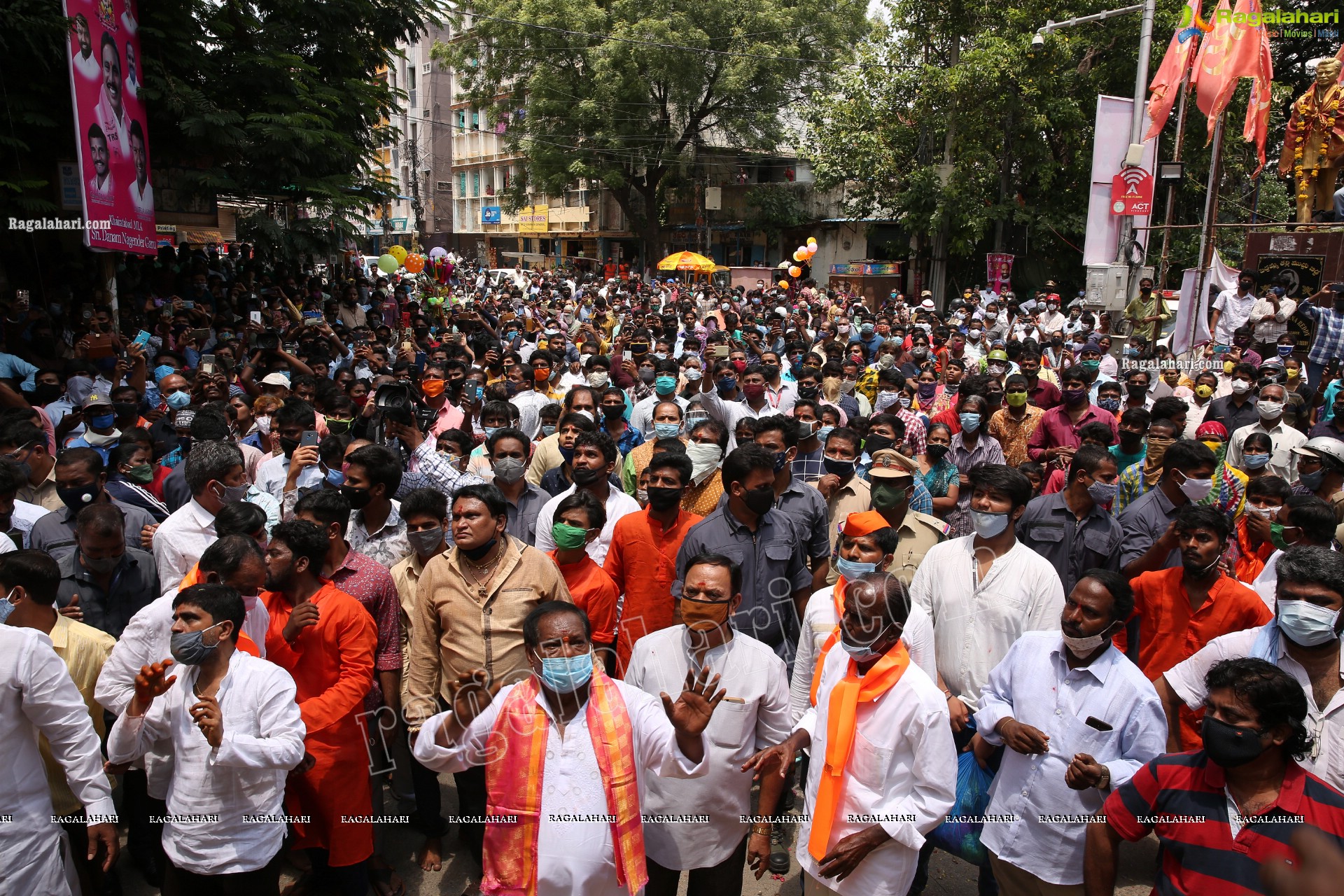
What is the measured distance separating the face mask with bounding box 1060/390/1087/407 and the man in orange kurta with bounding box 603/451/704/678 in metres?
3.63

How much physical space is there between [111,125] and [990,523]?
9.84 meters

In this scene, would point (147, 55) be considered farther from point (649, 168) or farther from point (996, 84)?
point (649, 168)

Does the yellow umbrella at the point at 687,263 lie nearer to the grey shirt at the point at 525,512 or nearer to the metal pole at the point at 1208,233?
the metal pole at the point at 1208,233

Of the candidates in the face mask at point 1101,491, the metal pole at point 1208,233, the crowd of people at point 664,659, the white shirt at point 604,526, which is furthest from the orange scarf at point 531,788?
the metal pole at point 1208,233

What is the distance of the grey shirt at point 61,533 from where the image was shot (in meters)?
4.27

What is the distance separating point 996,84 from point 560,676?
2267 centimetres

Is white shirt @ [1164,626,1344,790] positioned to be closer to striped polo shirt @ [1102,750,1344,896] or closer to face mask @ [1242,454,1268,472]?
striped polo shirt @ [1102,750,1344,896]

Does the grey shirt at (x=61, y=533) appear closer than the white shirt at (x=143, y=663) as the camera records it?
No

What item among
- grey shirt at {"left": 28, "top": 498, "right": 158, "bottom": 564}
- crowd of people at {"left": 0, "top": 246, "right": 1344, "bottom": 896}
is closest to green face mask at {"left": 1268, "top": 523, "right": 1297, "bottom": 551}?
crowd of people at {"left": 0, "top": 246, "right": 1344, "bottom": 896}

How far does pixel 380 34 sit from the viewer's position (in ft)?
49.4

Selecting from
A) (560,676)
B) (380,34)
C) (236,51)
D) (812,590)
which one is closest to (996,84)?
(380,34)

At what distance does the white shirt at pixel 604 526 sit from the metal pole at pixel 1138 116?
11722mm

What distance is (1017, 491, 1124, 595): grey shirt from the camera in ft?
14.8

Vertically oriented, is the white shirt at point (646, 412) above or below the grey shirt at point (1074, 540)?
above
